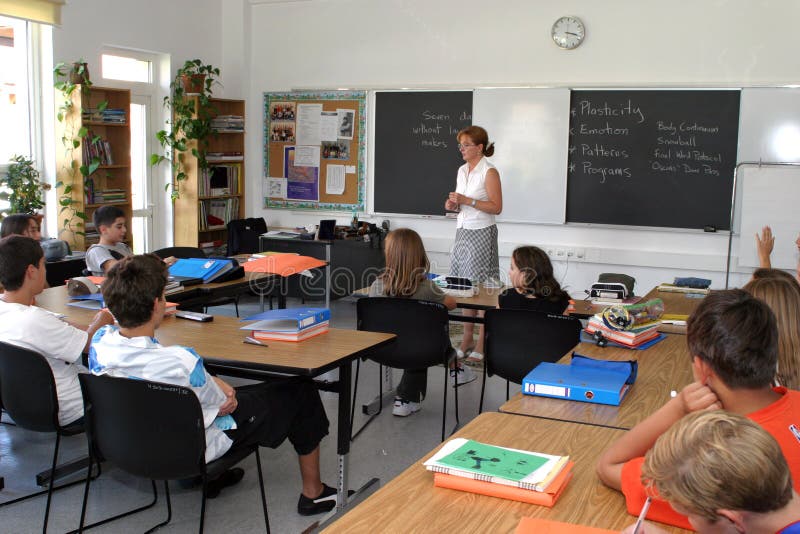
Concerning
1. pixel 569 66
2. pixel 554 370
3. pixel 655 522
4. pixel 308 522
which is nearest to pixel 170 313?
pixel 308 522

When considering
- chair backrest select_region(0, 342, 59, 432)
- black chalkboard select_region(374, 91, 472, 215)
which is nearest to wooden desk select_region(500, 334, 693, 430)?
chair backrest select_region(0, 342, 59, 432)

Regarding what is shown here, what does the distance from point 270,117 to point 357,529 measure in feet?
23.9

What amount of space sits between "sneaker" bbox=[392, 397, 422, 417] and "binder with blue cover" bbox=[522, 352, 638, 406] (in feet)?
6.54

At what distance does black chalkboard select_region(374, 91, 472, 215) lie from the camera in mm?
7477

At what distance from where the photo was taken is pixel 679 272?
6738 mm

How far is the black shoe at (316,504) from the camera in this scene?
10.8ft

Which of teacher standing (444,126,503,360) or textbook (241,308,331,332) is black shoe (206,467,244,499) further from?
teacher standing (444,126,503,360)

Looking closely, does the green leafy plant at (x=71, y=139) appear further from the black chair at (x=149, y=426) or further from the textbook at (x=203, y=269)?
the black chair at (x=149, y=426)

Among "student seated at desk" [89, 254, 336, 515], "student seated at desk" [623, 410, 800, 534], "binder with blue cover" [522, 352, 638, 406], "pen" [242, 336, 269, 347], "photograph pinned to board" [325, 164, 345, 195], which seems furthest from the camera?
"photograph pinned to board" [325, 164, 345, 195]

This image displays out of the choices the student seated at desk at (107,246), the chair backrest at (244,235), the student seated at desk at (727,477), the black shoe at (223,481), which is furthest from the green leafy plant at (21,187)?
the student seated at desk at (727,477)

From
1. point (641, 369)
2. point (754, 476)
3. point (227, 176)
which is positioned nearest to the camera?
Result: point (754, 476)

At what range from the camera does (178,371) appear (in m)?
2.55

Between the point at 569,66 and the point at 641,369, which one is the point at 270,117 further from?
the point at 641,369

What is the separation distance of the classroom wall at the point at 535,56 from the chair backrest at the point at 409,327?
10.8ft
